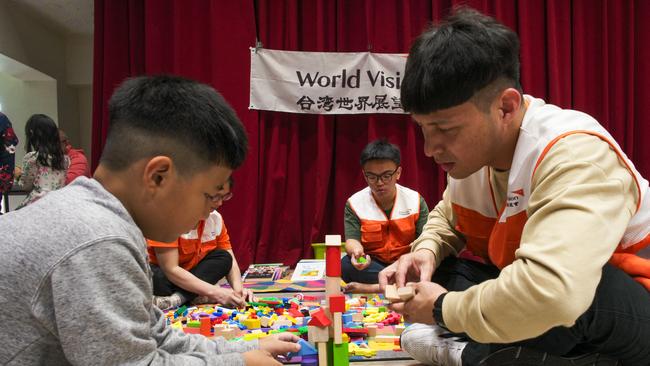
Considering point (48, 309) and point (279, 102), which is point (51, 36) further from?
point (48, 309)

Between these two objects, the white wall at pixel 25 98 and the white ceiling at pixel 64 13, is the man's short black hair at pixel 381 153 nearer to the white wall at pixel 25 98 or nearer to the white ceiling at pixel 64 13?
the white ceiling at pixel 64 13

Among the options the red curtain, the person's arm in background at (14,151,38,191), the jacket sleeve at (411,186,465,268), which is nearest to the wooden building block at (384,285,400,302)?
the jacket sleeve at (411,186,465,268)

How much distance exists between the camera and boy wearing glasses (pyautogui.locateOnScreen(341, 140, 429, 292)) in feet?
7.43

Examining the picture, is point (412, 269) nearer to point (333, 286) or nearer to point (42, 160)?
point (333, 286)

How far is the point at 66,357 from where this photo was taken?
0.67 meters

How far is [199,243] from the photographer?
211 cm

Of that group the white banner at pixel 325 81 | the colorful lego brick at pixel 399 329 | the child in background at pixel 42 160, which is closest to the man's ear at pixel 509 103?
the colorful lego brick at pixel 399 329

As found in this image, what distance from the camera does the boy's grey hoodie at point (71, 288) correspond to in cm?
63

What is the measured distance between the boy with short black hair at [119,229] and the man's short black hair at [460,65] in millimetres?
376

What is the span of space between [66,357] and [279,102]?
2.76m

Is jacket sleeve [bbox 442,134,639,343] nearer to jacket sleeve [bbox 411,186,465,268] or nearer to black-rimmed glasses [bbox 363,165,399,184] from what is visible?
jacket sleeve [bbox 411,186,465,268]

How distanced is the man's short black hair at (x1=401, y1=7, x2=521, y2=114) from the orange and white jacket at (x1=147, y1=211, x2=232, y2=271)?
133 cm

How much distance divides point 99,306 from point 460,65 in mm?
751

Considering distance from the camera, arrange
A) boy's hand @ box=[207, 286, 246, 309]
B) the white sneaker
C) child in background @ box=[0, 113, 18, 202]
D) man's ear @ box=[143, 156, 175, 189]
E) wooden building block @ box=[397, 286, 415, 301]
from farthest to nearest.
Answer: child in background @ box=[0, 113, 18, 202] < boy's hand @ box=[207, 286, 246, 309] < the white sneaker < wooden building block @ box=[397, 286, 415, 301] < man's ear @ box=[143, 156, 175, 189]
